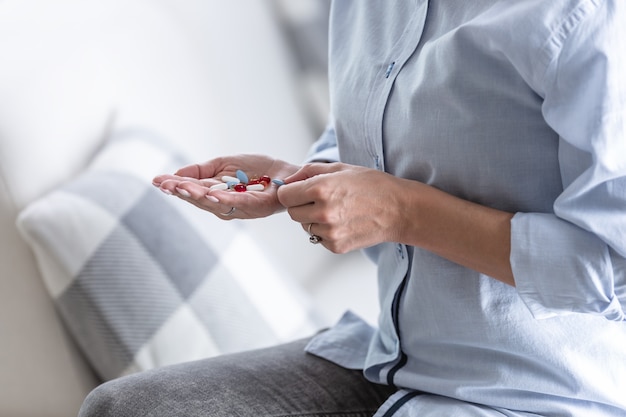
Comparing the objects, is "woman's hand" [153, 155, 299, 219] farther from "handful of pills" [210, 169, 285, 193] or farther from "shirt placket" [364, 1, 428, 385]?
"shirt placket" [364, 1, 428, 385]

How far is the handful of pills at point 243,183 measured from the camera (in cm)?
95

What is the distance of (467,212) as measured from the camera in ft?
2.78

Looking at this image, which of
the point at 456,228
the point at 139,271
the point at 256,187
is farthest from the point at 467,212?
the point at 139,271

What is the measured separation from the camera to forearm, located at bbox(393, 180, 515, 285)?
32.9 inches

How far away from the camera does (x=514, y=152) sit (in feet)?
2.76

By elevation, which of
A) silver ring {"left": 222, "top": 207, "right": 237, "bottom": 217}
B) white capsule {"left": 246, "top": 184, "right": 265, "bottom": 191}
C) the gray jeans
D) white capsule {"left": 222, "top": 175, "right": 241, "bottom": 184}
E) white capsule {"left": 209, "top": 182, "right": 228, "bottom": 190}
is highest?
white capsule {"left": 209, "top": 182, "right": 228, "bottom": 190}

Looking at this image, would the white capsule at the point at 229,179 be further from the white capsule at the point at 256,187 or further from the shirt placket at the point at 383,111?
the shirt placket at the point at 383,111

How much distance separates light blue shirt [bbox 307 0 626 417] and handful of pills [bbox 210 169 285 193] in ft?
0.41

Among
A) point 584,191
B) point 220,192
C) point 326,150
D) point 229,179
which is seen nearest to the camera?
point 584,191

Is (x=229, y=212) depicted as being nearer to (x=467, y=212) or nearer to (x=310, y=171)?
(x=310, y=171)

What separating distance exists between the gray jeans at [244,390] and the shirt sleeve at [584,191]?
0.29 metres

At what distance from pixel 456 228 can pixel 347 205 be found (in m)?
0.12

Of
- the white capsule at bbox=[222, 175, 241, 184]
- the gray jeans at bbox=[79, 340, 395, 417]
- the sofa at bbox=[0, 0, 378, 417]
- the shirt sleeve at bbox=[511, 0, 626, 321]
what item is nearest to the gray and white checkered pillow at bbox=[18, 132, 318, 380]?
the sofa at bbox=[0, 0, 378, 417]

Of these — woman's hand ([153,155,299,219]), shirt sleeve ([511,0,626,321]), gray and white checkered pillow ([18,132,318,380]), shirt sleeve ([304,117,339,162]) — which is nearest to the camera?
shirt sleeve ([511,0,626,321])
